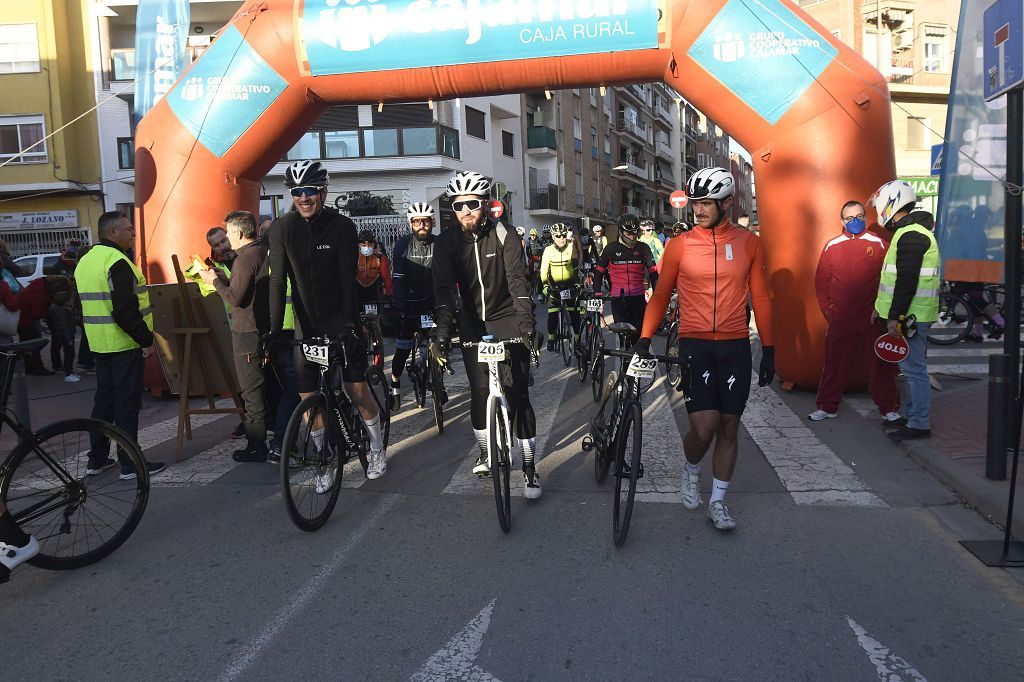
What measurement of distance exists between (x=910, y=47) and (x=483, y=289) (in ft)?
116

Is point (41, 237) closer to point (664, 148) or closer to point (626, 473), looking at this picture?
point (626, 473)

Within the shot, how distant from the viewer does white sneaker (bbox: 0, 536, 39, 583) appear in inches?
140

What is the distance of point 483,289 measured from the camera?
497 centimetres

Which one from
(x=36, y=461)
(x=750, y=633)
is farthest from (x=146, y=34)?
(x=750, y=633)

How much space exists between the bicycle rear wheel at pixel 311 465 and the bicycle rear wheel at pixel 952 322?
9871 mm

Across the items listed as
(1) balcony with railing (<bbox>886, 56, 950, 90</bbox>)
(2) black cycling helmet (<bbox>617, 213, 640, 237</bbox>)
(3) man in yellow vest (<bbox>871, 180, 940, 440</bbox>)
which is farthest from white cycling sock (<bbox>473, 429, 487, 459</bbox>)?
(1) balcony with railing (<bbox>886, 56, 950, 90</bbox>)

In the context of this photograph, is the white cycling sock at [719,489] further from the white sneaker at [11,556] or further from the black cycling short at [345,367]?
the white sneaker at [11,556]

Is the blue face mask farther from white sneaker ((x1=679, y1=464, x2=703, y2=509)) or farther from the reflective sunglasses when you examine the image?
the reflective sunglasses

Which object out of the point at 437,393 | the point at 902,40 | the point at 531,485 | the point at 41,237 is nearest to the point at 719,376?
the point at 531,485

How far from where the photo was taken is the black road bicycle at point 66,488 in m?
3.78

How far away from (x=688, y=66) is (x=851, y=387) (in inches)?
142

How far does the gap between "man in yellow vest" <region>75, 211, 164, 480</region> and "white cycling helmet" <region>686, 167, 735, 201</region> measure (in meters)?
3.82

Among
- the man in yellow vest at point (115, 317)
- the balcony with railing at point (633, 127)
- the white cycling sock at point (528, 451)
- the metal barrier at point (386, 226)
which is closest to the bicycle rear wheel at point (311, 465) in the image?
the white cycling sock at point (528, 451)

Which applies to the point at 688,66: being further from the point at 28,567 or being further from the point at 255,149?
the point at 28,567
